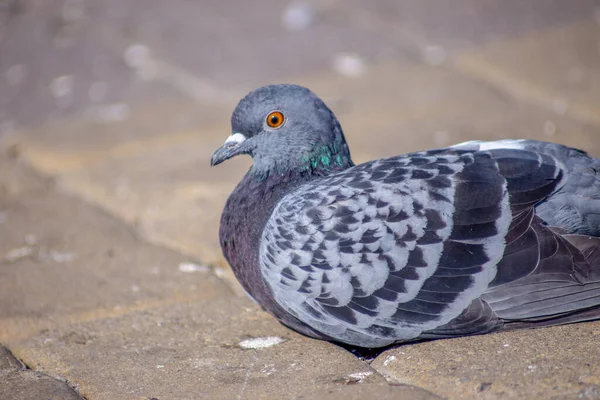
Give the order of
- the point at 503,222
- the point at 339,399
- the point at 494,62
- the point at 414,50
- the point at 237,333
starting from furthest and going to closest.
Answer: the point at 414,50, the point at 494,62, the point at 237,333, the point at 503,222, the point at 339,399

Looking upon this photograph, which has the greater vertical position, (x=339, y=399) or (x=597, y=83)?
(x=597, y=83)

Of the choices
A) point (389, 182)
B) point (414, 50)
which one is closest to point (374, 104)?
point (414, 50)

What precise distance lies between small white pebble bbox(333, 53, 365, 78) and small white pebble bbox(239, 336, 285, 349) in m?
3.84

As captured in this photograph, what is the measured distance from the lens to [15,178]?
532 centimetres

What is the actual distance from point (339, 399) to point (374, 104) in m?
3.81

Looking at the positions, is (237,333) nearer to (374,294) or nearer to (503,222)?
(374,294)

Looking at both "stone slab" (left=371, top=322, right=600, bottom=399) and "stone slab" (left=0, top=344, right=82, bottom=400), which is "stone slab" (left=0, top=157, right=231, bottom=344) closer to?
"stone slab" (left=0, top=344, right=82, bottom=400)

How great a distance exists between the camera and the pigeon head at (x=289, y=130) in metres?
3.56

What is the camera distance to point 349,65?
697cm

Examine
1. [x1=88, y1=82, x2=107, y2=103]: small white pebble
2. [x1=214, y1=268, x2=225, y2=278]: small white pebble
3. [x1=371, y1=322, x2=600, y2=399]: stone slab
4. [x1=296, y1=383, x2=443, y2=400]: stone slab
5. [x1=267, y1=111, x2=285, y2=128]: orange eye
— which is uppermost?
[x1=88, y1=82, x2=107, y2=103]: small white pebble

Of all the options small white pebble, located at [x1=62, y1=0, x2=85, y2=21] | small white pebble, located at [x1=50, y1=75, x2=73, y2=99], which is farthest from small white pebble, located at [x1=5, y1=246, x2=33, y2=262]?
small white pebble, located at [x1=62, y1=0, x2=85, y2=21]

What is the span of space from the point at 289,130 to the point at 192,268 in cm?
101

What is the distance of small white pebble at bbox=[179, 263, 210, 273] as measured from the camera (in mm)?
4090

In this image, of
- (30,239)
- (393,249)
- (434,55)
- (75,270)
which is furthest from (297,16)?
(393,249)
